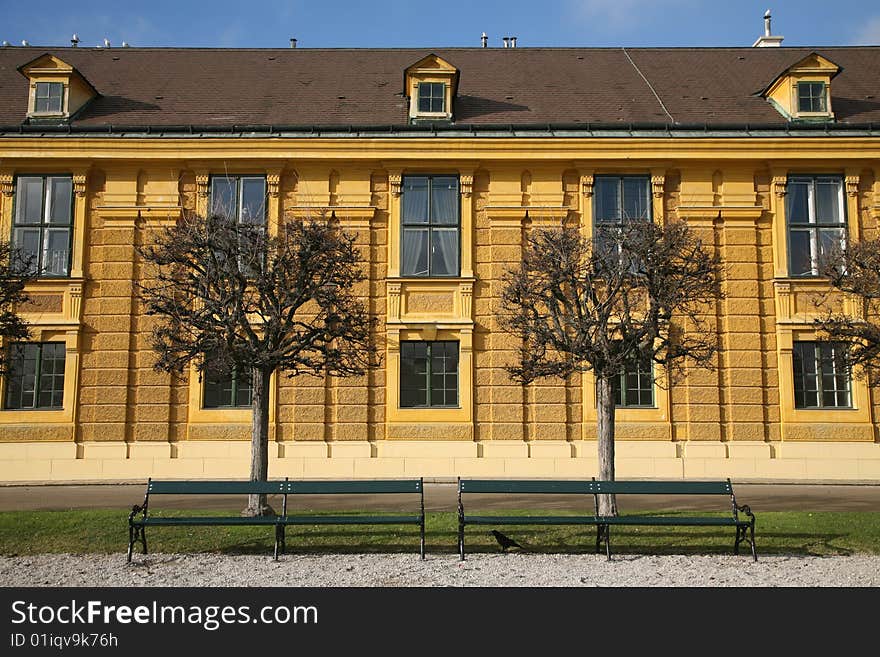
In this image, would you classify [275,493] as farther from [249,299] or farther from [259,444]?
[249,299]

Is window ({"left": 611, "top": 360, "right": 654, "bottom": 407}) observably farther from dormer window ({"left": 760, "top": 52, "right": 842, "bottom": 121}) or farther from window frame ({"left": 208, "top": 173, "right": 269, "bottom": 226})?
window frame ({"left": 208, "top": 173, "right": 269, "bottom": 226})

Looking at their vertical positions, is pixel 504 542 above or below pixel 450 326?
below

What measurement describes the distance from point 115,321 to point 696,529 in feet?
48.6

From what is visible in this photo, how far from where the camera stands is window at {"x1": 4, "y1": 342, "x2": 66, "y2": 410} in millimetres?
20766

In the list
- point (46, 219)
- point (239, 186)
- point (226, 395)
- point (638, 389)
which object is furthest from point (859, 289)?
point (46, 219)

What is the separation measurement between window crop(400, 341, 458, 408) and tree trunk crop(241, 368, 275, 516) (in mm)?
6462

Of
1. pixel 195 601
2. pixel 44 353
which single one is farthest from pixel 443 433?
pixel 195 601

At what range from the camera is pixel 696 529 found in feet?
42.1

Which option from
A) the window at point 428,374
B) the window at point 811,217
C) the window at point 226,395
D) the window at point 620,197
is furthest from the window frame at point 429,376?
the window at point 811,217

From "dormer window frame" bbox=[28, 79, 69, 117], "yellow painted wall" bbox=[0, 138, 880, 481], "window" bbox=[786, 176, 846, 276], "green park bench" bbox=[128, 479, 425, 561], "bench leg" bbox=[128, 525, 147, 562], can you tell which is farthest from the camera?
"dormer window frame" bbox=[28, 79, 69, 117]

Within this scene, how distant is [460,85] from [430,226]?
560 centimetres

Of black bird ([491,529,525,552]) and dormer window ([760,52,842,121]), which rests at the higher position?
dormer window ([760,52,842,121])

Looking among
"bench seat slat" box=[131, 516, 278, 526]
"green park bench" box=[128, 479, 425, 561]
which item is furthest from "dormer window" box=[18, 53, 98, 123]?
"bench seat slat" box=[131, 516, 278, 526]

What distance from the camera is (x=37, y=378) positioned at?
68.4 ft
